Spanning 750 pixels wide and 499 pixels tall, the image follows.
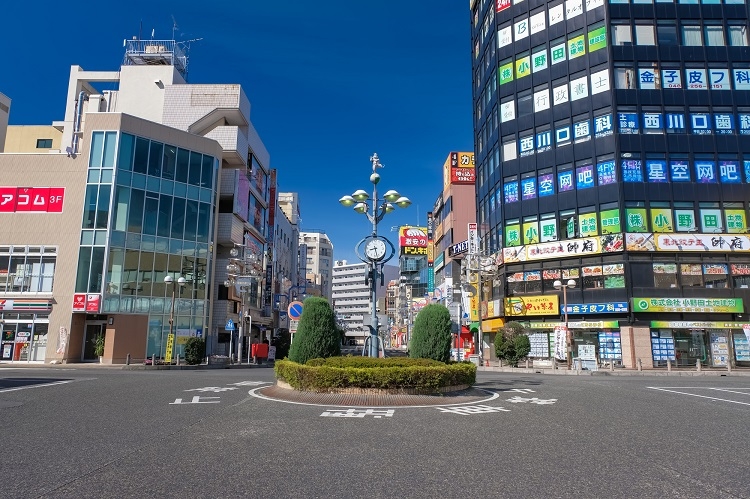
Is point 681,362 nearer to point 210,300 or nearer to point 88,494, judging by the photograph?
point 210,300

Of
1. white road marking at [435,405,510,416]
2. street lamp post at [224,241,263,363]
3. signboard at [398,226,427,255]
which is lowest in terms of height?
white road marking at [435,405,510,416]

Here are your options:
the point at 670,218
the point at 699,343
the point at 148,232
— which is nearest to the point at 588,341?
the point at 699,343

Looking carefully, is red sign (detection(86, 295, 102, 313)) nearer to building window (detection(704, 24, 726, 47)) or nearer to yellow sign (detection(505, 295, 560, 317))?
yellow sign (detection(505, 295, 560, 317))

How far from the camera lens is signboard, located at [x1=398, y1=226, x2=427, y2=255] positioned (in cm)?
9800

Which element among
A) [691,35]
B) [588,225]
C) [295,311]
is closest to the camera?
[295,311]

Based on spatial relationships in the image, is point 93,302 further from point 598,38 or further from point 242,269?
point 598,38

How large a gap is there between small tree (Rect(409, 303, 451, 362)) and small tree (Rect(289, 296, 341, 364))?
2508 mm

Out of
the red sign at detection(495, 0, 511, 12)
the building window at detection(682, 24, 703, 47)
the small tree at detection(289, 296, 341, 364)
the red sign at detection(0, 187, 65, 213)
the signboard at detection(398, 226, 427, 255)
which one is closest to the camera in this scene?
the small tree at detection(289, 296, 341, 364)

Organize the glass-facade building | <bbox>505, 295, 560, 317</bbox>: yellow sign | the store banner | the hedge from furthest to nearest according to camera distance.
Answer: <bbox>505, 295, 560, 317</bbox>: yellow sign < the glass-facade building < the store banner < the hedge

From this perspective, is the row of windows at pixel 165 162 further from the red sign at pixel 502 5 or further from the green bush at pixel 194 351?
the red sign at pixel 502 5

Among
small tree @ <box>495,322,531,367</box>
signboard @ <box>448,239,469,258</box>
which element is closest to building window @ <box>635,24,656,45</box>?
small tree @ <box>495,322,531,367</box>

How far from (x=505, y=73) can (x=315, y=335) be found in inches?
1359

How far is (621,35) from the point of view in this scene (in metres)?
37.1

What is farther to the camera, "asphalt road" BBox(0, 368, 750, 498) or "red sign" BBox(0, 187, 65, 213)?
"red sign" BBox(0, 187, 65, 213)
